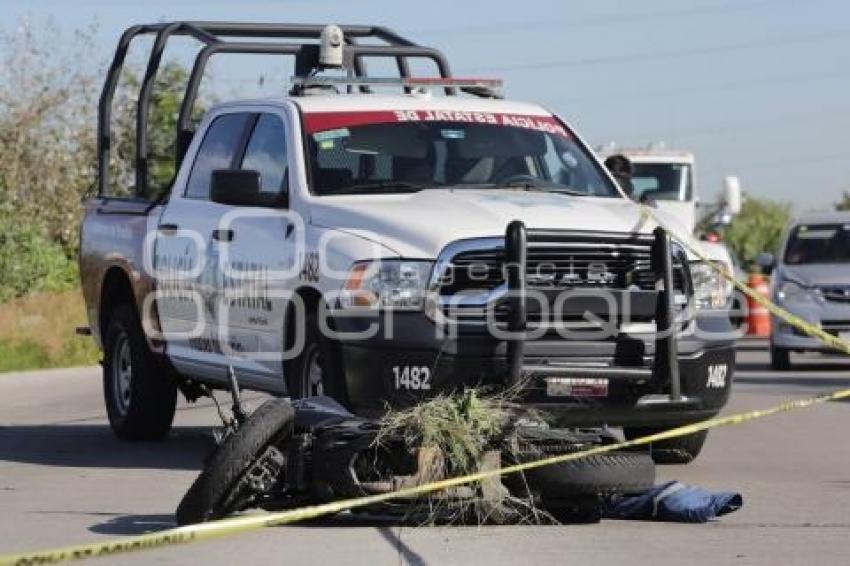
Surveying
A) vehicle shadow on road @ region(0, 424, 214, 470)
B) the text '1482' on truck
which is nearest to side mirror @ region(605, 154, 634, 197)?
the text '1482' on truck

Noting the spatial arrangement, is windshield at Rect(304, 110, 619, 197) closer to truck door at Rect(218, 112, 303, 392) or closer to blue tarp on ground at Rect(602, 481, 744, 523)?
truck door at Rect(218, 112, 303, 392)

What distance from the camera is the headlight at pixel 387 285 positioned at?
10297 millimetres

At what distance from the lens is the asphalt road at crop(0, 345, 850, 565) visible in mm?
8055

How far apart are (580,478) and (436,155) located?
352 centimetres

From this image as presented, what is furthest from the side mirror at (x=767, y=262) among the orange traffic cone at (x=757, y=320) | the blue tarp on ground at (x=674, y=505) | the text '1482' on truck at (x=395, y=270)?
the blue tarp on ground at (x=674, y=505)

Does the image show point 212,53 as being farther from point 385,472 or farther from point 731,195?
point 731,195

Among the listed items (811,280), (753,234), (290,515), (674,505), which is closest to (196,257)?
(674,505)

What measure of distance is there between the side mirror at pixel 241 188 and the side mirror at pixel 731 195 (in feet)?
82.7

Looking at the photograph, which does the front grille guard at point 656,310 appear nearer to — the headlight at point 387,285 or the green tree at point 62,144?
the headlight at point 387,285

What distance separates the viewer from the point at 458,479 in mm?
8430

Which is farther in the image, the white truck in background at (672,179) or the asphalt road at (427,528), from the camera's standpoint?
the white truck in background at (672,179)

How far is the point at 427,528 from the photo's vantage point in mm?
8711

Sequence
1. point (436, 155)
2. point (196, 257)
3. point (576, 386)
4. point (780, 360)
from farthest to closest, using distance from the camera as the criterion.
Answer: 1. point (780, 360)
2. point (196, 257)
3. point (436, 155)
4. point (576, 386)

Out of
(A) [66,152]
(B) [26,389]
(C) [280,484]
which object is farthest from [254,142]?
(A) [66,152]
